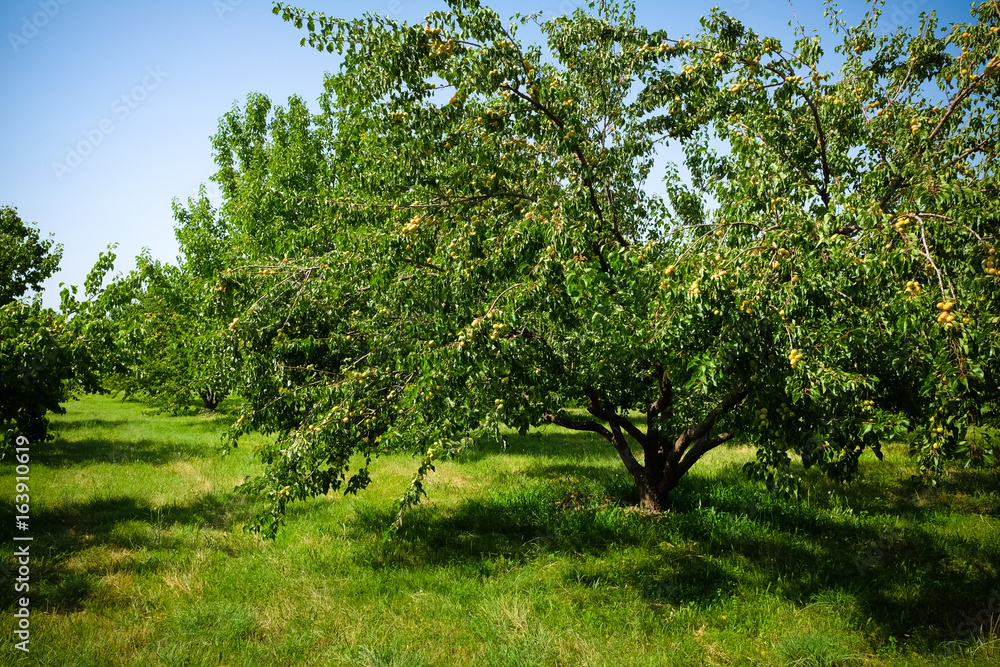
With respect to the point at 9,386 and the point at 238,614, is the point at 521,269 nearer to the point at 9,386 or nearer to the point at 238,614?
the point at 238,614

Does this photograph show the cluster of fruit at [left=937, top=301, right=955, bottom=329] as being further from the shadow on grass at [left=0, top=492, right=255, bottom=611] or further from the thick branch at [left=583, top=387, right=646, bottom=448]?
the shadow on grass at [left=0, top=492, right=255, bottom=611]

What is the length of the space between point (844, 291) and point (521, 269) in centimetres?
311

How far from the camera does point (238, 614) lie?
6199mm

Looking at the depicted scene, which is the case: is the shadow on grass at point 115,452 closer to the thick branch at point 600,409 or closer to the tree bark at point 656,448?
the tree bark at point 656,448

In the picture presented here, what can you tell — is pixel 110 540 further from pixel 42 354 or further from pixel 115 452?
pixel 115 452

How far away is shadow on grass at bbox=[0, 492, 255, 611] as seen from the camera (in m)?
6.93
